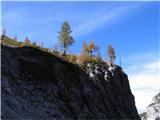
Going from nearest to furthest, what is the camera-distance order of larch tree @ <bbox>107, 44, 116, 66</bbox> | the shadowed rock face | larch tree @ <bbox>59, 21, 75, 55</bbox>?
1. the shadowed rock face
2. larch tree @ <bbox>59, 21, 75, 55</bbox>
3. larch tree @ <bbox>107, 44, 116, 66</bbox>

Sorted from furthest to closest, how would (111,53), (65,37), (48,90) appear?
1. (111,53)
2. (65,37)
3. (48,90)

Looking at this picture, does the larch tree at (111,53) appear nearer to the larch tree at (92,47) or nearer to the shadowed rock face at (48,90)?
the larch tree at (92,47)

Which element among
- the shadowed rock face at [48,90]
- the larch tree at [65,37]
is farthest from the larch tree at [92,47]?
the shadowed rock face at [48,90]

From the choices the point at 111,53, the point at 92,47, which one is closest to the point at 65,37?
the point at 92,47

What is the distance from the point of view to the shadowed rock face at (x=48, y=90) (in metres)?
55.5

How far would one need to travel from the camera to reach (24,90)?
6050cm

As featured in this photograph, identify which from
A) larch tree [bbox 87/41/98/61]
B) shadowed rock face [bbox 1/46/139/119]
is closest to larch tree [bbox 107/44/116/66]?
larch tree [bbox 87/41/98/61]

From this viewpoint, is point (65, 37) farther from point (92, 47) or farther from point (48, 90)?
point (48, 90)

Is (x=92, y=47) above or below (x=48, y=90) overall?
above

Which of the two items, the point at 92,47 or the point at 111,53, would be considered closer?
the point at 92,47

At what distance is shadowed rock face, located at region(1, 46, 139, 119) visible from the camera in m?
55.5

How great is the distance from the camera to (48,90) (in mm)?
66312

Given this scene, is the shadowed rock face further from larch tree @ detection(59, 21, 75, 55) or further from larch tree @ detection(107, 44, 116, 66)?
larch tree @ detection(107, 44, 116, 66)

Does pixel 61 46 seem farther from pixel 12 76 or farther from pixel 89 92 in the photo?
pixel 12 76
